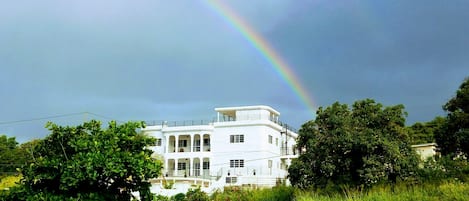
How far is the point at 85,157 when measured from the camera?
1201 centimetres

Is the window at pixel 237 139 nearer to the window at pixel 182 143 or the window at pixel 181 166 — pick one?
the window at pixel 182 143

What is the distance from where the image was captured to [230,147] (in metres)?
52.4

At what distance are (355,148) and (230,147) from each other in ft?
97.5

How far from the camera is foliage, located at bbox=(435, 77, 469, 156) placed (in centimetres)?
2767

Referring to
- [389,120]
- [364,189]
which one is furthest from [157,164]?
[389,120]

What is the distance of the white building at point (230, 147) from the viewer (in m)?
51.1

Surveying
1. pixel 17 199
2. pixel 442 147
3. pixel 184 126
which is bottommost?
pixel 17 199

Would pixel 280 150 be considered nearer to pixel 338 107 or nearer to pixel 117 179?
pixel 338 107

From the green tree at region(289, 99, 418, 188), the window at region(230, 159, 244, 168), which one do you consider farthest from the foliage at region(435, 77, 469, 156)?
the window at region(230, 159, 244, 168)

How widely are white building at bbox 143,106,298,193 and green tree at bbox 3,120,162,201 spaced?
35.3 metres

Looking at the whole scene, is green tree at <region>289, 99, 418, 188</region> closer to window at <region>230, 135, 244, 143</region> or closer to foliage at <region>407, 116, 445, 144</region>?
window at <region>230, 135, 244, 143</region>

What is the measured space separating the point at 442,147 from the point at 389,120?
6807 mm

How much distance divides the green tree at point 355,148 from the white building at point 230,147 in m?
23.2

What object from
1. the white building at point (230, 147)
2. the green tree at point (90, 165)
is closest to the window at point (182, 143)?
the white building at point (230, 147)
